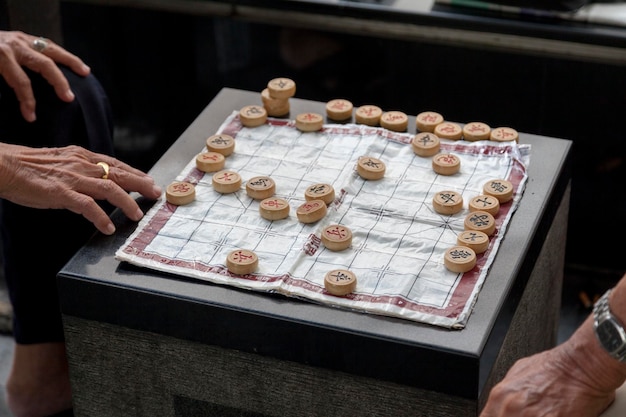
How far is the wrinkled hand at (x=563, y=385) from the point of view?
1.31m

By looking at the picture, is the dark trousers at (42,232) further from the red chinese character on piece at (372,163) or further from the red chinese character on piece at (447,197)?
the red chinese character on piece at (447,197)

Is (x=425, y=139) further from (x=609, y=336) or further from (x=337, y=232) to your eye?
(x=609, y=336)

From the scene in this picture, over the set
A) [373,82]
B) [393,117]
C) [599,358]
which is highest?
[599,358]

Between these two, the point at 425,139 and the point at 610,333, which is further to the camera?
the point at 425,139

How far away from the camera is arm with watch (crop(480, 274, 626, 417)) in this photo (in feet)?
4.28

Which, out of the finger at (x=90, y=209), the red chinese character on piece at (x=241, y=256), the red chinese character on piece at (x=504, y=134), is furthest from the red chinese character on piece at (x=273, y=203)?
the red chinese character on piece at (x=504, y=134)

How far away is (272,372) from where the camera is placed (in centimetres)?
151

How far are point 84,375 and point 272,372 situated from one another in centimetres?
33

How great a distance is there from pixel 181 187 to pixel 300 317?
38cm

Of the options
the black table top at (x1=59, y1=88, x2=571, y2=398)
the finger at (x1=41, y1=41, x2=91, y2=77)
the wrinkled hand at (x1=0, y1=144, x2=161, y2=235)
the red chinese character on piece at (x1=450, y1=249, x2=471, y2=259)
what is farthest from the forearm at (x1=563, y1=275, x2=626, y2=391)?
the finger at (x1=41, y1=41, x2=91, y2=77)

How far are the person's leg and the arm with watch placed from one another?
99 centimetres

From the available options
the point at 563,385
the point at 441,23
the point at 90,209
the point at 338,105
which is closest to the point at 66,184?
the point at 90,209

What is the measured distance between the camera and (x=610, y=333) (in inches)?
51.4

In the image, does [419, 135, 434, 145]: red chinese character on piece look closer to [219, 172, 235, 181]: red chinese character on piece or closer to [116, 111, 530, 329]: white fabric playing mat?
[116, 111, 530, 329]: white fabric playing mat
